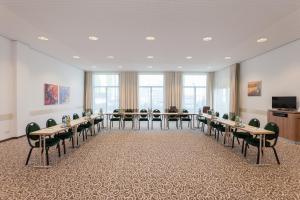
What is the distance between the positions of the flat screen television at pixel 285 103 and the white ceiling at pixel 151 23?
68.4 inches

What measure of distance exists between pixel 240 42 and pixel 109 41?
3.97 meters

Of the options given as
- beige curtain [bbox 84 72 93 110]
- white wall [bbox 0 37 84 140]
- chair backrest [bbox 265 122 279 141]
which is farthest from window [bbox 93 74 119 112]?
chair backrest [bbox 265 122 279 141]

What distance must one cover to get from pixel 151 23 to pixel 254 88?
559 cm

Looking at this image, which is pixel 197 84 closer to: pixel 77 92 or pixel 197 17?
pixel 77 92

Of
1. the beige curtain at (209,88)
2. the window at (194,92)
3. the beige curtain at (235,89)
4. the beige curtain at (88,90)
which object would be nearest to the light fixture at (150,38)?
the beige curtain at (235,89)

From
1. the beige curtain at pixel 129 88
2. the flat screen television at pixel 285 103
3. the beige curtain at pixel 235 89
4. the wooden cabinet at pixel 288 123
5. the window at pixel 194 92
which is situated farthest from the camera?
the window at pixel 194 92

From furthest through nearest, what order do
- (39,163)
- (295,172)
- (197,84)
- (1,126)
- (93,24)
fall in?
1. (197,84)
2. (1,126)
3. (93,24)
4. (39,163)
5. (295,172)

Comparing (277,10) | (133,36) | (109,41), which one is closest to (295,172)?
(277,10)

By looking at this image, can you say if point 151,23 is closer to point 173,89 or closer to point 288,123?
point 288,123

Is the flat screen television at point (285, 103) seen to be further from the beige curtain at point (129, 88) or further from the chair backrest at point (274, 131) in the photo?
the beige curtain at point (129, 88)

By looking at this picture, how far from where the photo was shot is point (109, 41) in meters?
5.57

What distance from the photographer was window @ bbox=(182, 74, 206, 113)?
479 inches

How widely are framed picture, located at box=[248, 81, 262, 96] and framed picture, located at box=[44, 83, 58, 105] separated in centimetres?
844

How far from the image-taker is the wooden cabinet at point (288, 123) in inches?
208
